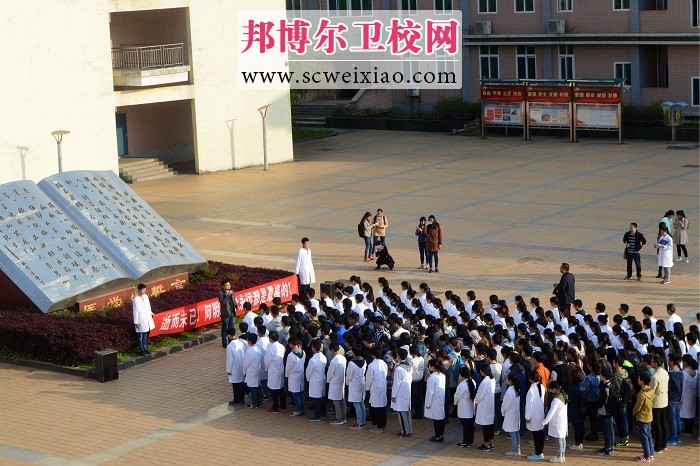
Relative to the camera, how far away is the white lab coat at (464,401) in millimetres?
14508

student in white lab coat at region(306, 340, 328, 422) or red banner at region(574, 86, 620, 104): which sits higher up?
red banner at region(574, 86, 620, 104)

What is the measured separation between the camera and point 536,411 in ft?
46.0

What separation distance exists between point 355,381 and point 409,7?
33908mm

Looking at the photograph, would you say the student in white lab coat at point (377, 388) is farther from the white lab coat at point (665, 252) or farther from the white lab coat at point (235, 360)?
the white lab coat at point (665, 252)

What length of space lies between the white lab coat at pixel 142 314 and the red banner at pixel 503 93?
81.5 ft

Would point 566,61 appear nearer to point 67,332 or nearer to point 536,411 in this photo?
point 67,332

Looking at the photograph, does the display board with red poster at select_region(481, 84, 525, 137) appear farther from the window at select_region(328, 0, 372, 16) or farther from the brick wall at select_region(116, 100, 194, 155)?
the brick wall at select_region(116, 100, 194, 155)

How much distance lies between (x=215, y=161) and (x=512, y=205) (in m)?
11.3

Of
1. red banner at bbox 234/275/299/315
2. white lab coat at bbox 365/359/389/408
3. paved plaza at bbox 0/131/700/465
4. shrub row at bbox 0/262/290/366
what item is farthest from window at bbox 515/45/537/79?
white lab coat at bbox 365/359/389/408

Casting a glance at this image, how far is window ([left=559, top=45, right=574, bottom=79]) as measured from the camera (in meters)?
44.2

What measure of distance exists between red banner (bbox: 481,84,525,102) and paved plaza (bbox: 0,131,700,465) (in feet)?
4.91

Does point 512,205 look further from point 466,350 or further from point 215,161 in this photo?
point 466,350

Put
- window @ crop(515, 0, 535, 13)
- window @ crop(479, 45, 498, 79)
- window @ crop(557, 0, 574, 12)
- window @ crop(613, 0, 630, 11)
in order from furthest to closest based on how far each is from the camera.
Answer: window @ crop(479, 45, 498, 79), window @ crop(515, 0, 535, 13), window @ crop(557, 0, 574, 12), window @ crop(613, 0, 630, 11)

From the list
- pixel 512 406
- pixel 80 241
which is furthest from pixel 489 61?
pixel 512 406
